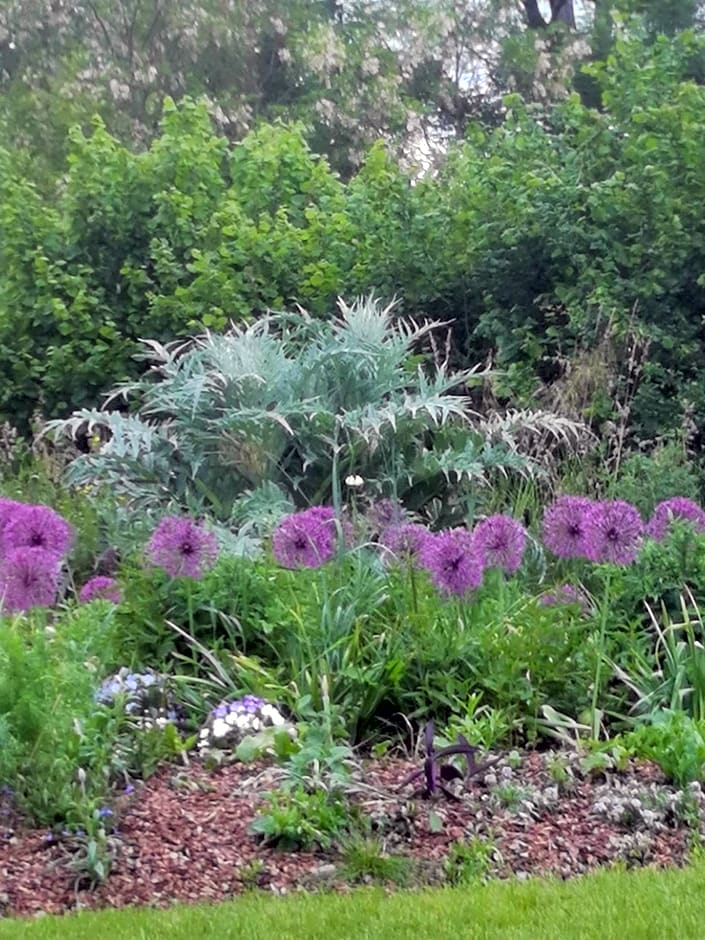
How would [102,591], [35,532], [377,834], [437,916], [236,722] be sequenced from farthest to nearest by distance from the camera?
[102,591] → [35,532] → [236,722] → [377,834] → [437,916]

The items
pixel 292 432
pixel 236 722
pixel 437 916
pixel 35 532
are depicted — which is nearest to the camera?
pixel 437 916

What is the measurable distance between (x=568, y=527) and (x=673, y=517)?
70 cm

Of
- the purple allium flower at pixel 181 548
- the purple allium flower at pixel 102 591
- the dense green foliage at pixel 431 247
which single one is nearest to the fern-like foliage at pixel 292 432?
the dense green foliage at pixel 431 247

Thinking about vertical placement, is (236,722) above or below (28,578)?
below

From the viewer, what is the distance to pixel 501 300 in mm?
10289

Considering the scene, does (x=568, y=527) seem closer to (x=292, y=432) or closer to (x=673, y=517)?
(x=673, y=517)

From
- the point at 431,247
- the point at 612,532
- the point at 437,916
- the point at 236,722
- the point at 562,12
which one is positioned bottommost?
the point at 437,916

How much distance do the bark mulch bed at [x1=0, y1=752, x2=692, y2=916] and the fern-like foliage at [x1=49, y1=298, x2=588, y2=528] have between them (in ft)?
9.86

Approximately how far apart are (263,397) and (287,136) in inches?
172

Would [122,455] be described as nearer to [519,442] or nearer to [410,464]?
[410,464]

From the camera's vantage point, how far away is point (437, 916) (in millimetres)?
3596

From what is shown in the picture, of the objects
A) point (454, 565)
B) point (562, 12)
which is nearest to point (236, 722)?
point (454, 565)

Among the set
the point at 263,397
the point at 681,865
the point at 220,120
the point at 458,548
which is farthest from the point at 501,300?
the point at 220,120

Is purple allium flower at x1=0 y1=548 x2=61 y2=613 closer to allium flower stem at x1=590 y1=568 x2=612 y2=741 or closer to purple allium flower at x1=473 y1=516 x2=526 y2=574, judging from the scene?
purple allium flower at x1=473 y1=516 x2=526 y2=574
